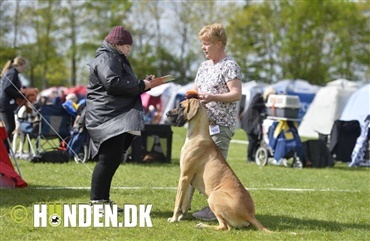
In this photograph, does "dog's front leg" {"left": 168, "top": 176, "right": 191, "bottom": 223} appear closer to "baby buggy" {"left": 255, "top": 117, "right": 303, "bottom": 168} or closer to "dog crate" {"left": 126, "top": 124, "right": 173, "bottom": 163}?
"dog crate" {"left": 126, "top": 124, "right": 173, "bottom": 163}

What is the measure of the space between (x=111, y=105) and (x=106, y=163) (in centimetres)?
52

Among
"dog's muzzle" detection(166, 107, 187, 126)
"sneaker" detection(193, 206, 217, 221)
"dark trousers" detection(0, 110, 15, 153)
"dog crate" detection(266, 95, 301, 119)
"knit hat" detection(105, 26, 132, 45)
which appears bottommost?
"sneaker" detection(193, 206, 217, 221)

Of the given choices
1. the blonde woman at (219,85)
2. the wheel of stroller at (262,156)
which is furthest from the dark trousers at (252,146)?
the blonde woman at (219,85)

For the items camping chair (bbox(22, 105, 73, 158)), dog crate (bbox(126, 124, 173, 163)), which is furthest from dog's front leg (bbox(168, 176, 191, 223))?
camping chair (bbox(22, 105, 73, 158))

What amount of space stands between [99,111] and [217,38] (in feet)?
4.00

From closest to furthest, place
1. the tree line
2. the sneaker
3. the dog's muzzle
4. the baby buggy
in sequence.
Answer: the dog's muzzle
the sneaker
the baby buggy
the tree line

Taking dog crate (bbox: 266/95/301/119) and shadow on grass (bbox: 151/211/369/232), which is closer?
shadow on grass (bbox: 151/211/369/232)

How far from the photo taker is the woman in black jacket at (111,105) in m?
5.66

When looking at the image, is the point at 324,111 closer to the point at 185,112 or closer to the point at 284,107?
the point at 284,107

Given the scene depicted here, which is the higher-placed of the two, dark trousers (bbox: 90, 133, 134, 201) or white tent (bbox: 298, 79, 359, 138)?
dark trousers (bbox: 90, 133, 134, 201)

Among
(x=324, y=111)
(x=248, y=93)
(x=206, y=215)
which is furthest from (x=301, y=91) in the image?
(x=206, y=215)

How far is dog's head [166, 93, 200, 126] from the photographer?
222 inches

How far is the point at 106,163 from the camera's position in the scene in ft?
19.2

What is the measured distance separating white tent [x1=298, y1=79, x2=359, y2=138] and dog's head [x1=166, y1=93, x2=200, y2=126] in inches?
750
